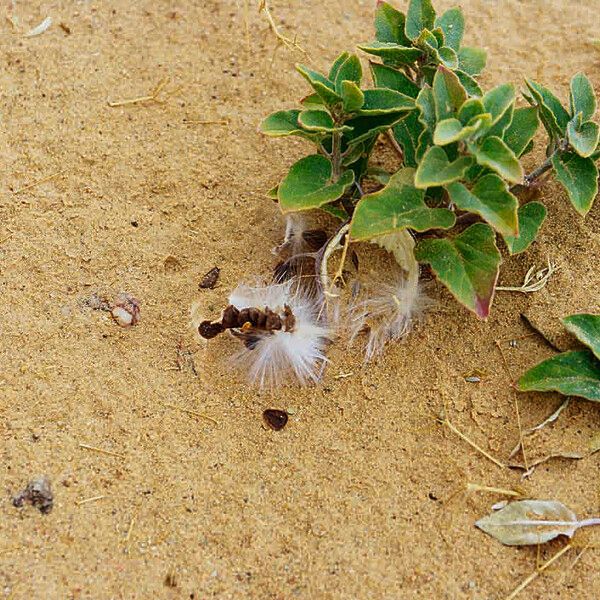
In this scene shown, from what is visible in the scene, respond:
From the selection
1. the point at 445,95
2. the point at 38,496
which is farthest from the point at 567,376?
the point at 38,496

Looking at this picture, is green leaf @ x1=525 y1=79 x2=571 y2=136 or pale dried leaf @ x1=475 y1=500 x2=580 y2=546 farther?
green leaf @ x1=525 y1=79 x2=571 y2=136

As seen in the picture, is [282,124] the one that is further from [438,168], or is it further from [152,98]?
[152,98]

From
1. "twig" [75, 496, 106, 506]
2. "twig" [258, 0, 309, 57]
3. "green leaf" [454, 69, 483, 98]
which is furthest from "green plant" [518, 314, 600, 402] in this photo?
"twig" [258, 0, 309, 57]

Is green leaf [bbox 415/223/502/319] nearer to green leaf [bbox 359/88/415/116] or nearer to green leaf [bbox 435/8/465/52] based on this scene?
green leaf [bbox 359/88/415/116]

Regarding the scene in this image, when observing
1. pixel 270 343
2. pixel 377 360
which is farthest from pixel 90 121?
pixel 377 360

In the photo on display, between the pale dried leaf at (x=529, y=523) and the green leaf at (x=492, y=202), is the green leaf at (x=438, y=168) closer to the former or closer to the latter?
the green leaf at (x=492, y=202)

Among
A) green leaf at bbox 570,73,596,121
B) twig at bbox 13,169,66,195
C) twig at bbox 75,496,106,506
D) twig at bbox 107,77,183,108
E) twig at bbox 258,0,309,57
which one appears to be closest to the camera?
twig at bbox 75,496,106,506

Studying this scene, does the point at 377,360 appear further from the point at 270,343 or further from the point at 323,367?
the point at 270,343
